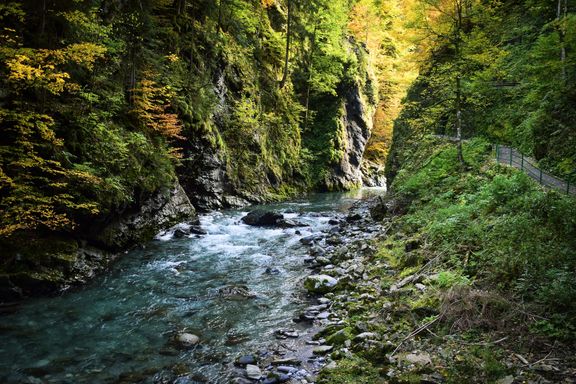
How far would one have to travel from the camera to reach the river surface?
5.65 meters

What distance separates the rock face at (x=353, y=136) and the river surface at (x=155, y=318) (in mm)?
23318

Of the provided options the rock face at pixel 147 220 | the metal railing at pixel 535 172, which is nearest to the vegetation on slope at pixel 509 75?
the metal railing at pixel 535 172

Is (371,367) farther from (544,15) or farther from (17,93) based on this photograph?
(544,15)

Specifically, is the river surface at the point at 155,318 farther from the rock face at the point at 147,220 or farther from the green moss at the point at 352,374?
the green moss at the point at 352,374

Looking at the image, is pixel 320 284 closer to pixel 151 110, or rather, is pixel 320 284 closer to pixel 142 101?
pixel 142 101

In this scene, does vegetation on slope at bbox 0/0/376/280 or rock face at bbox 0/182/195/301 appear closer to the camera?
rock face at bbox 0/182/195/301

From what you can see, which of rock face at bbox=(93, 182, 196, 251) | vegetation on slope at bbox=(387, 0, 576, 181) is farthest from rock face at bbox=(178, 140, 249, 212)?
vegetation on slope at bbox=(387, 0, 576, 181)

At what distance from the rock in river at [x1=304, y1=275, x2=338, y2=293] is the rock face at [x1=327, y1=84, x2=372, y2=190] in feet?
82.9

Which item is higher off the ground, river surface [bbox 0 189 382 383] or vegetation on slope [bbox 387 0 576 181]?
vegetation on slope [bbox 387 0 576 181]

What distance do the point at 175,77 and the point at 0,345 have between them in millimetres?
13046

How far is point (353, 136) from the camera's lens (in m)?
37.1

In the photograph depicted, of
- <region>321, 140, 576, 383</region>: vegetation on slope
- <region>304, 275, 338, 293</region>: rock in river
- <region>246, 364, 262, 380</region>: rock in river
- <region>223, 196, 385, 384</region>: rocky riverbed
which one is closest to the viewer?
<region>321, 140, 576, 383</region>: vegetation on slope

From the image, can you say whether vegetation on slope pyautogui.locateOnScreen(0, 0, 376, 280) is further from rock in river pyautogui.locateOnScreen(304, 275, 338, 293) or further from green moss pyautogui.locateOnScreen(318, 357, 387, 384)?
green moss pyautogui.locateOnScreen(318, 357, 387, 384)

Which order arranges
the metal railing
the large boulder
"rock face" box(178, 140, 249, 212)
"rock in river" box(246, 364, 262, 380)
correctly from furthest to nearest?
"rock face" box(178, 140, 249, 212), the large boulder, the metal railing, "rock in river" box(246, 364, 262, 380)
